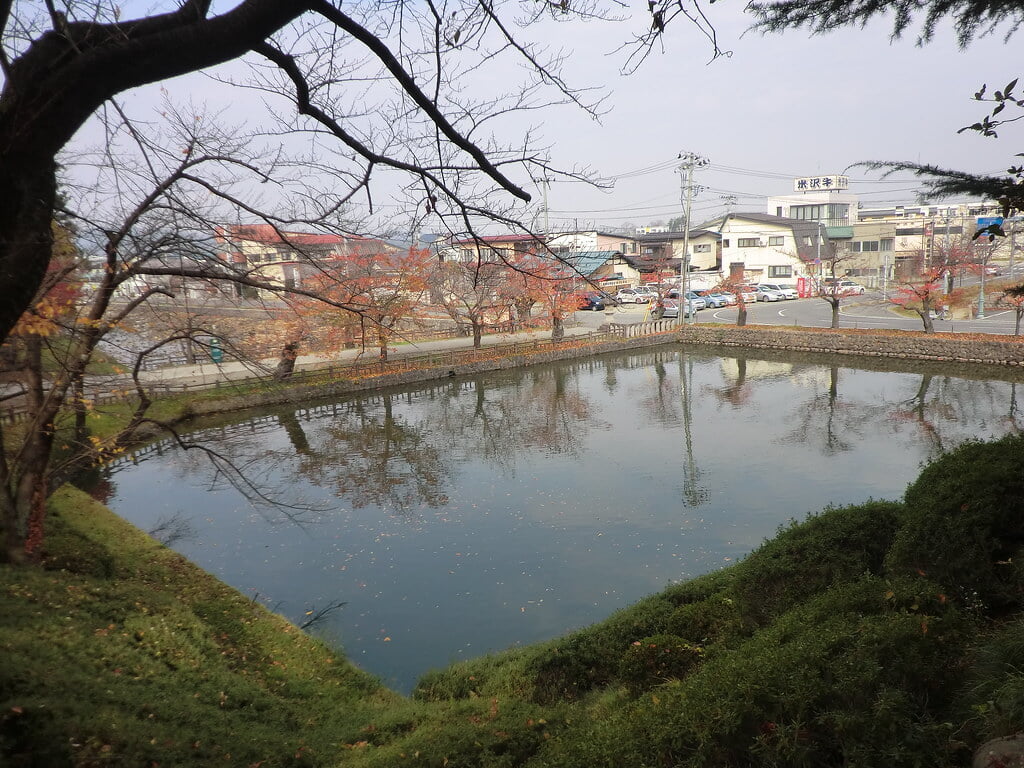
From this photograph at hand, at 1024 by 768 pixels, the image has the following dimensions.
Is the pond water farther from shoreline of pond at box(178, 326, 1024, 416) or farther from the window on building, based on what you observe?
the window on building

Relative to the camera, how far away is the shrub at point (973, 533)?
9.52 ft

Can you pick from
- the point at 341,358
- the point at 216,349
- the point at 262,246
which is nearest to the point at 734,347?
the point at 341,358

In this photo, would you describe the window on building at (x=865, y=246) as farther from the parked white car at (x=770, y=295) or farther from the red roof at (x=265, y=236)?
the red roof at (x=265, y=236)

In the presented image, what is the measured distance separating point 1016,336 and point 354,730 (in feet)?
66.4

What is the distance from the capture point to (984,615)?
2.85 m

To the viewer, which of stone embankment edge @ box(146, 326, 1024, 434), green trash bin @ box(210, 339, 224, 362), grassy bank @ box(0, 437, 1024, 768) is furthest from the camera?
stone embankment edge @ box(146, 326, 1024, 434)

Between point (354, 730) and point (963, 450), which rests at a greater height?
point (963, 450)

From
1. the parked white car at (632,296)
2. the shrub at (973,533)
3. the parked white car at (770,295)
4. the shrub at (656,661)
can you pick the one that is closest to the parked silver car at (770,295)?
the parked white car at (770,295)

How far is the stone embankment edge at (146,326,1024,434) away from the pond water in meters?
0.74

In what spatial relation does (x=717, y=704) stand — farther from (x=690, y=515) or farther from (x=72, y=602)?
(x=690, y=515)

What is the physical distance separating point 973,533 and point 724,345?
68.9 feet

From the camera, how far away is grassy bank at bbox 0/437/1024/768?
221 cm

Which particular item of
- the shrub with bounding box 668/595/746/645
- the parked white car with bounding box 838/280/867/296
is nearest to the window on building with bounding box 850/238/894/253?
the parked white car with bounding box 838/280/867/296

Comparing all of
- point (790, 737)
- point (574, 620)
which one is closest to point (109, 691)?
point (790, 737)
